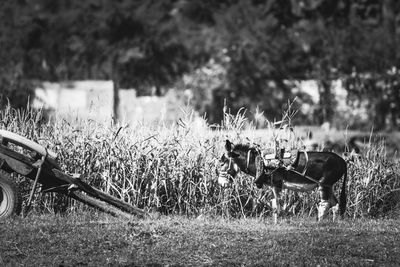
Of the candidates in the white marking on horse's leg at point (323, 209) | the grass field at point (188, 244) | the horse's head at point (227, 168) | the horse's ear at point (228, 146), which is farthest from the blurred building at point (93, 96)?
the grass field at point (188, 244)

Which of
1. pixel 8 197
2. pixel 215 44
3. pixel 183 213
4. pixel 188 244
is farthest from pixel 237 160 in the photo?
pixel 215 44

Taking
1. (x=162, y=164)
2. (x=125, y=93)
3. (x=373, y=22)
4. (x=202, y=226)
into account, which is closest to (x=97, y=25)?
(x=125, y=93)

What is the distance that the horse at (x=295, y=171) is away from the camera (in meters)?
11.2

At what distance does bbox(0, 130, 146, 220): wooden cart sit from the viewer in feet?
34.7

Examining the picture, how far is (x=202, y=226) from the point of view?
10.5 m

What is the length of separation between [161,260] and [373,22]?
75.0 feet

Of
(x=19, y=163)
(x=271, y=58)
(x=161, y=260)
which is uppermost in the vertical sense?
(x=271, y=58)

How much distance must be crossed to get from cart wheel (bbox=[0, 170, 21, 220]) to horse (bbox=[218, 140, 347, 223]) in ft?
9.04

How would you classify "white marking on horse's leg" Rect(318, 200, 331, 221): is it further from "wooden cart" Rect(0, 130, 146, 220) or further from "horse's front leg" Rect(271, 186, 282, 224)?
"wooden cart" Rect(0, 130, 146, 220)

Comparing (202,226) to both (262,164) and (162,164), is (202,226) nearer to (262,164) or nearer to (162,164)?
(262,164)

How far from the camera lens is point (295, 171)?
441 inches

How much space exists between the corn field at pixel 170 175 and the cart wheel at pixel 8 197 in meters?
1.26

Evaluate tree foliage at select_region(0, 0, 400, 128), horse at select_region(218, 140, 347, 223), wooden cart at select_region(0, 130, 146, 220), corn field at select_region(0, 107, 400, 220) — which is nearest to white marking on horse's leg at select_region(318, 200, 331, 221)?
horse at select_region(218, 140, 347, 223)

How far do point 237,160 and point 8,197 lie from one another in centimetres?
316
